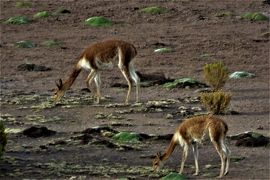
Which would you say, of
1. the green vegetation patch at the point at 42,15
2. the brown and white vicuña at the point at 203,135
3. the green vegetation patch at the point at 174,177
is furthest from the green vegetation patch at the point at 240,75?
the green vegetation patch at the point at 42,15

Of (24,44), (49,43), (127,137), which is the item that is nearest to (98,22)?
(49,43)

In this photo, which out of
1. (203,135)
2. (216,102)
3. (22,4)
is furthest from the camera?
(22,4)

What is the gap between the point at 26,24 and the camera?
30750 mm

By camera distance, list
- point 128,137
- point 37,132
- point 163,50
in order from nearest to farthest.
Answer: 1. point 128,137
2. point 37,132
3. point 163,50

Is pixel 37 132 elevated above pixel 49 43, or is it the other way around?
pixel 37 132

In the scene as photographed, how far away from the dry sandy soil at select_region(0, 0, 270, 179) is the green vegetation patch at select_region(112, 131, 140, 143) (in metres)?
0.15

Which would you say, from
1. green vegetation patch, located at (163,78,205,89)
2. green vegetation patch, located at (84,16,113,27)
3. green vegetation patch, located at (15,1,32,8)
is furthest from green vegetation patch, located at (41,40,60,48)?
green vegetation patch, located at (15,1,32,8)

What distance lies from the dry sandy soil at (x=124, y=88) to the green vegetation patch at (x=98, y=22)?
274 millimetres

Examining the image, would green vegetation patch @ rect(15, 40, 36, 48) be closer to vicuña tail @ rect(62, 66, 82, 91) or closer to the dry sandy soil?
the dry sandy soil

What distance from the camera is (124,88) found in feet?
64.1

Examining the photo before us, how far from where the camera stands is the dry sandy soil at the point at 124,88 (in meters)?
12.0

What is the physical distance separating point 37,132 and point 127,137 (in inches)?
55.5

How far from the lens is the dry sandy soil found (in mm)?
12000

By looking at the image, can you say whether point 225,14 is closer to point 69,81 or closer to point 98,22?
point 98,22
